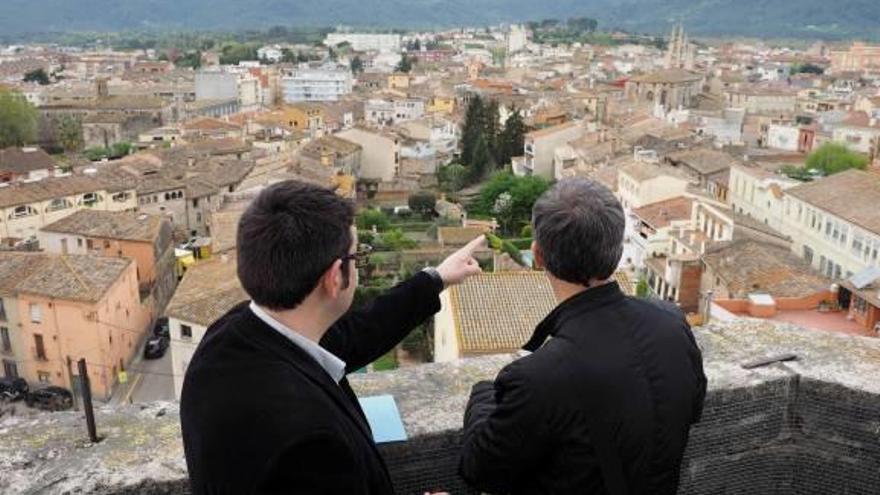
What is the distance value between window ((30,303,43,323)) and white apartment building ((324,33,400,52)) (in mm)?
124385

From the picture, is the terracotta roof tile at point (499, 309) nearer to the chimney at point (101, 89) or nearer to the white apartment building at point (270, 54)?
the chimney at point (101, 89)

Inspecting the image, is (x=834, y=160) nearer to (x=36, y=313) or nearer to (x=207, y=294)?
(x=207, y=294)

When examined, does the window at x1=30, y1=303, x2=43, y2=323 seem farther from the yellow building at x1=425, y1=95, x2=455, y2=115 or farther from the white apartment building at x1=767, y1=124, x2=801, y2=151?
the yellow building at x1=425, y1=95, x2=455, y2=115

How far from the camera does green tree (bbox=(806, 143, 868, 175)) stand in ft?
133

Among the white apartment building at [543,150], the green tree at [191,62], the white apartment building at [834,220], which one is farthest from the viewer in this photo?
the green tree at [191,62]

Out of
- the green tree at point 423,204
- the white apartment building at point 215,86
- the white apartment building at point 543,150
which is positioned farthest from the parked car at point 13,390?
the white apartment building at point 215,86

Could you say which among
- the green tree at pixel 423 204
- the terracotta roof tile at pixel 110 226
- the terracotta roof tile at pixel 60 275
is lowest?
the green tree at pixel 423 204

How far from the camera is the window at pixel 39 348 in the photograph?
2025cm

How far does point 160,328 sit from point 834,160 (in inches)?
1298

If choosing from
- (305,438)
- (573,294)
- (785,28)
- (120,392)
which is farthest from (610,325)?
(785,28)

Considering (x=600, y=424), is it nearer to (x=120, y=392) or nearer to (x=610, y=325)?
(x=610, y=325)

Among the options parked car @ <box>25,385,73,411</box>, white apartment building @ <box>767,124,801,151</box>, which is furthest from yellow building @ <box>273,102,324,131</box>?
parked car @ <box>25,385,73,411</box>

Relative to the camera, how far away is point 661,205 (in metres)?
28.9

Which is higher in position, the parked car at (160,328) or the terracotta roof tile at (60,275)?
the terracotta roof tile at (60,275)
